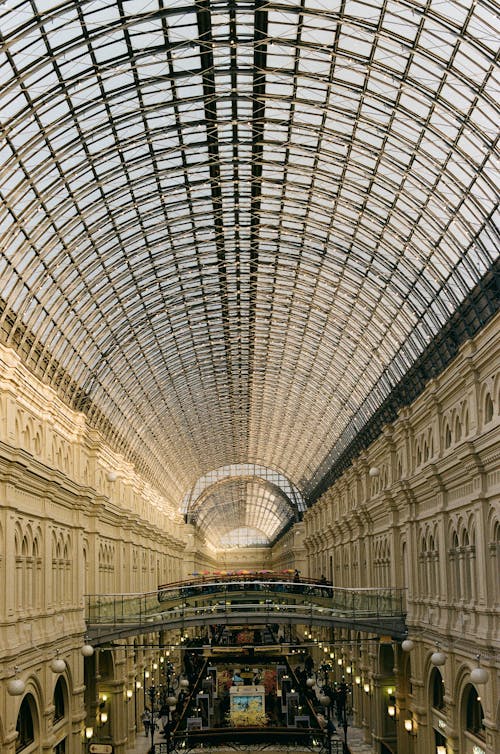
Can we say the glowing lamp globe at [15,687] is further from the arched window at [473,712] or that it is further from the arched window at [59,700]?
the arched window at [473,712]

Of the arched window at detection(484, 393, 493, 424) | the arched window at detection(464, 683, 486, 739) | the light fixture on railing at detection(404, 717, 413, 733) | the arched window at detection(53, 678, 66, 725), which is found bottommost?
the light fixture on railing at detection(404, 717, 413, 733)

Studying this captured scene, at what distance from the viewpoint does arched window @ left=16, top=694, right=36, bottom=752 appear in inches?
1555

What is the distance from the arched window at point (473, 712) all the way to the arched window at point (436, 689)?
5.44 meters

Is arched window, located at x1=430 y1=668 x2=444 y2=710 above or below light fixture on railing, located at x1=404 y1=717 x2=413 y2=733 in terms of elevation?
above

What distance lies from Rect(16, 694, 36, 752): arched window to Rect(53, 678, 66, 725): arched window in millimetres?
5459

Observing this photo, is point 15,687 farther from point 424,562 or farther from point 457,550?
point 424,562

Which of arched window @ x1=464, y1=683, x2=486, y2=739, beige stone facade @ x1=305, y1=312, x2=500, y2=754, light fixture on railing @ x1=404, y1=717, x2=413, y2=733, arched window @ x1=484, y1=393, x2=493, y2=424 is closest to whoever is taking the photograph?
beige stone facade @ x1=305, y1=312, x2=500, y2=754

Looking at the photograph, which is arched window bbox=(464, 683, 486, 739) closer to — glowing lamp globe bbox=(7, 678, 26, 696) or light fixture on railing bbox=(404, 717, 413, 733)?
light fixture on railing bbox=(404, 717, 413, 733)

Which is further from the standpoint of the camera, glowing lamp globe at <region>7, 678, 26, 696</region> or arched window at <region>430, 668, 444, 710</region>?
arched window at <region>430, 668, 444, 710</region>

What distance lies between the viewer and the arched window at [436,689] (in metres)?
43.8

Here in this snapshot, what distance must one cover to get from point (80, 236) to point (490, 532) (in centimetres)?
2485

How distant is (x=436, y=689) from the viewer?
44.6 meters

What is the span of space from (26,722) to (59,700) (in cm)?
681

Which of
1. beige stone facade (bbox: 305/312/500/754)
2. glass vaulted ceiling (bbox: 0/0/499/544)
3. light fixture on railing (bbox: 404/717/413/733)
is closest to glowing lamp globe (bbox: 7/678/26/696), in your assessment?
glass vaulted ceiling (bbox: 0/0/499/544)
